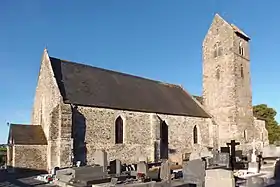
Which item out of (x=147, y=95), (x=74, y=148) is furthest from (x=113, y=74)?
(x=74, y=148)

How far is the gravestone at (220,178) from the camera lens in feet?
22.4

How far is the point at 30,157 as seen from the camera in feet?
63.4

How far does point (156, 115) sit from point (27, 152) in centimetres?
1029

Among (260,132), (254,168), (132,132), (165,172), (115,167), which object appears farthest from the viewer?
(260,132)

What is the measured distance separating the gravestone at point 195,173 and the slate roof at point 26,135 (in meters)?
11.7

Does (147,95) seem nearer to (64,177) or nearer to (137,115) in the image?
(137,115)

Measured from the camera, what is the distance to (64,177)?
13.8 m

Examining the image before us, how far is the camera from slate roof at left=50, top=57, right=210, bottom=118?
21344mm

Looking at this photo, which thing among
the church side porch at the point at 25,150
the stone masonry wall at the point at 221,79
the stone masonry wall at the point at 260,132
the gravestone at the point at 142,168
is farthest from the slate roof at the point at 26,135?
the stone masonry wall at the point at 260,132

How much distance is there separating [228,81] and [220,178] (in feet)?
78.0

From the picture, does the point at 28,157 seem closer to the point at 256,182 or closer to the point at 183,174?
the point at 183,174

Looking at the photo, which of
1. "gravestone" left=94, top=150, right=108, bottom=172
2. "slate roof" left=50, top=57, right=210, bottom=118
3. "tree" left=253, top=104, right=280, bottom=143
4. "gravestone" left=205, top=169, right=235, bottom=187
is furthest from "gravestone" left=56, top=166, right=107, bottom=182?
"tree" left=253, top=104, right=280, bottom=143

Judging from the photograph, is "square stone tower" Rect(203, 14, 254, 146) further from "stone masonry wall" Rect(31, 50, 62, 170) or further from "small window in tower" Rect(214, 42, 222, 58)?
"stone masonry wall" Rect(31, 50, 62, 170)

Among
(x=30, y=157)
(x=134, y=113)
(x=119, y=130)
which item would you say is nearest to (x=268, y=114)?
(x=134, y=113)
